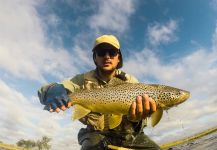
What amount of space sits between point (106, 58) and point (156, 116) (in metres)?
2.34

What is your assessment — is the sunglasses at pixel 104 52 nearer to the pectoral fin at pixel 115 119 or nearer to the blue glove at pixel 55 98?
the blue glove at pixel 55 98

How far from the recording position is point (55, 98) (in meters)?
5.77

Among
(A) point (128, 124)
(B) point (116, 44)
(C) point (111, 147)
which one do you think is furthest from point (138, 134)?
(B) point (116, 44)

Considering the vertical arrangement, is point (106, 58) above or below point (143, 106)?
above

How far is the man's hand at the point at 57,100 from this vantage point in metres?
5.69

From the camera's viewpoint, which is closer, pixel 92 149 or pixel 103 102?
pixel 103 102

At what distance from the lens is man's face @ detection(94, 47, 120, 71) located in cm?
723

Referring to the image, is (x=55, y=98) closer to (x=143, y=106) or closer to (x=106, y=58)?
(x=143, y=106)

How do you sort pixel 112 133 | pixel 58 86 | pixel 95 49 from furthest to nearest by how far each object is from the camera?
1. pixel 95 49
2. pixel 112 133
3. pixel 58 86

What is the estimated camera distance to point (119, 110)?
547cm

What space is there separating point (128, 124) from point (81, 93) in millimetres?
1760

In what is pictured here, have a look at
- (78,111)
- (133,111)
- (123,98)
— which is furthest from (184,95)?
(78,111)

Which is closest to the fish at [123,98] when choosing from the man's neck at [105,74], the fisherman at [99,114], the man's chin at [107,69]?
the fisherman at [99,114]

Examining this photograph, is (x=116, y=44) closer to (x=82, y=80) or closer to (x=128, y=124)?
(x=82, y=80)
